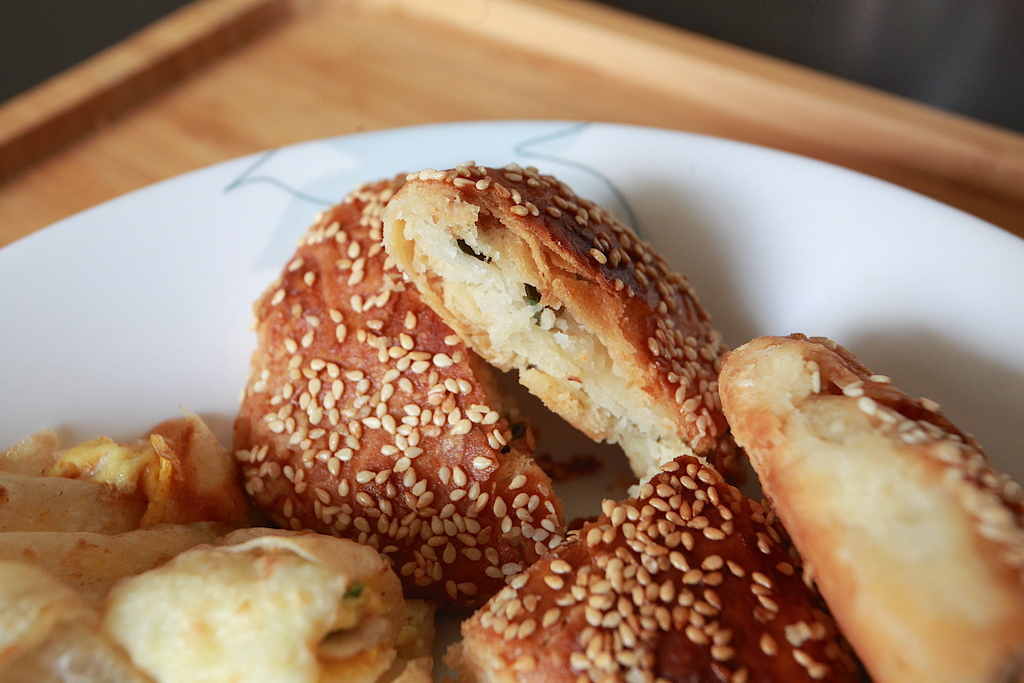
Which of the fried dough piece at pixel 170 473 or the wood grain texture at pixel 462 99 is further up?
the wood grain texture at pixel 462 99

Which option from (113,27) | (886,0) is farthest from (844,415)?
(113,27)

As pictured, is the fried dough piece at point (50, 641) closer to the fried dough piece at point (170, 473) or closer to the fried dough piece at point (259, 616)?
the fried dough piece at point (259, 616)

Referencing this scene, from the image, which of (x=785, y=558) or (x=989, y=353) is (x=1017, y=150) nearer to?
(x=989, y=353)

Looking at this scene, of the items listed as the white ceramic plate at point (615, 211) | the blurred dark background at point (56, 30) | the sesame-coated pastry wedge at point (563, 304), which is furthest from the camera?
the blurred dark background at point (56, 30)

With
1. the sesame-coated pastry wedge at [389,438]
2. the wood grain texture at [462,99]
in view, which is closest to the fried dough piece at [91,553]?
the sesame-coated pastry wedge at [389,438]

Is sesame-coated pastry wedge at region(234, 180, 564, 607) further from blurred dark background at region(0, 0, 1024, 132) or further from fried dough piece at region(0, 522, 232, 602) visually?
blurred dark background at region(0, 0, 1024, 132)

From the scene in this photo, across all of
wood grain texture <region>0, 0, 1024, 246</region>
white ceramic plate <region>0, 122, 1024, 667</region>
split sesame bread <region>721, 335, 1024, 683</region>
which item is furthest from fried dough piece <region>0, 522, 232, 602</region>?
wood grain texture <region>0, 0, 1024, 246</region>
